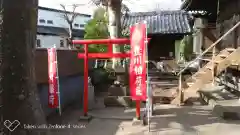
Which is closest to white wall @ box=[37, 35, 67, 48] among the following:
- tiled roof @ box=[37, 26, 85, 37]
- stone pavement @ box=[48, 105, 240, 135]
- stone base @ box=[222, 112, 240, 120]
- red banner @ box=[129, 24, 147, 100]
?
tiled roof @ box=[37, 26, 85, 37]

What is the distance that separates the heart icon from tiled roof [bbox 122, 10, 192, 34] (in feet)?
55.7

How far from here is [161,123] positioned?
25.2ft

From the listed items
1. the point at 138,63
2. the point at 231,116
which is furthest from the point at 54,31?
the point at 231,116

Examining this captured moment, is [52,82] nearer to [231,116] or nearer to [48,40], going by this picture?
[231,116]

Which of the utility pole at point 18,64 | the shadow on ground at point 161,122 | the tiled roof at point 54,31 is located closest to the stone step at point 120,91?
the shadow on ground at point 161,122

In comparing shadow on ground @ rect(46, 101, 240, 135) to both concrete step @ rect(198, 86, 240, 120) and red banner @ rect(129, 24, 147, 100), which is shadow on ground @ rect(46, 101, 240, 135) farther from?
red banner @ rect(129, 24, 147, 100)

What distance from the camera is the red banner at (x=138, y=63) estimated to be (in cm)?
696

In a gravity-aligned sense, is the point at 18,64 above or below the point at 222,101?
above

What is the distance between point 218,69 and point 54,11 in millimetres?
39321

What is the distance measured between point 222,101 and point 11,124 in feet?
25.0

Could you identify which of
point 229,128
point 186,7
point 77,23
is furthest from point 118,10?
point 77,23

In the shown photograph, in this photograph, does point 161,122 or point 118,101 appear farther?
point 118,101

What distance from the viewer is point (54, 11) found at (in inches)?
1773

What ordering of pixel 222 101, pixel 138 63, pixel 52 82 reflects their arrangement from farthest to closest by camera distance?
1. pixel 222 101
2. pixel 52 82
3. pixel 138 63
